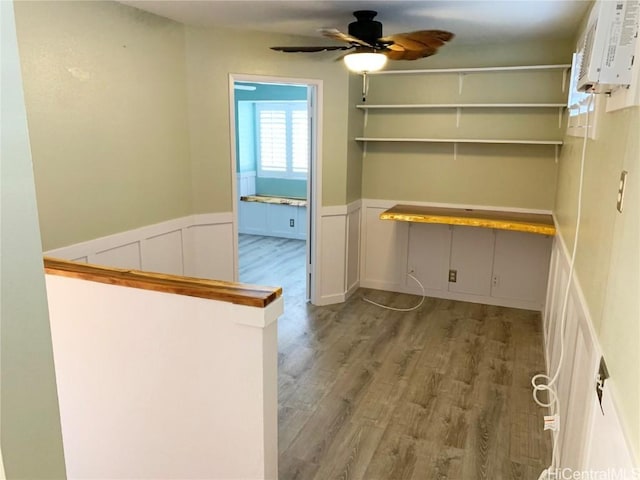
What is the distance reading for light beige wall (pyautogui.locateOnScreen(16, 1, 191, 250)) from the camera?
2.49 m

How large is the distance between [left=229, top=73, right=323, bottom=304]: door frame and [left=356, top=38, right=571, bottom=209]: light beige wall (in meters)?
0.67

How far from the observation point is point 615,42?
4.11 ft

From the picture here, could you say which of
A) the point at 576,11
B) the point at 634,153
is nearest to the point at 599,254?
the point at 634,153

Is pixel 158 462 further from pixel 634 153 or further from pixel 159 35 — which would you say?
pixel 159 35

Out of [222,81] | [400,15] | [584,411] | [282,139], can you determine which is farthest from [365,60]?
[282,139]

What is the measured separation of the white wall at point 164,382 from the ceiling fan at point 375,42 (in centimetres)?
177

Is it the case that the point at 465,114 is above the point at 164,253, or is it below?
above

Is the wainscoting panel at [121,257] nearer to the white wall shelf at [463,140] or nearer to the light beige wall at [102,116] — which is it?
the light beige wall at [102,116]

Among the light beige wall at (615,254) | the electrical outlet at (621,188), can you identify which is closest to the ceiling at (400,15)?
the light beige wall at (615,254)

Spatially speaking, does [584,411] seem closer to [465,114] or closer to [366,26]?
[366,26]

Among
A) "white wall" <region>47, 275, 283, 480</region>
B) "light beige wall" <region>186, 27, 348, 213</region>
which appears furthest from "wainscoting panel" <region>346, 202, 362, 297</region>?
"white wall" <region>47, 275, 283, 480</region>

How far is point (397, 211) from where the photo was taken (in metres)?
4.22

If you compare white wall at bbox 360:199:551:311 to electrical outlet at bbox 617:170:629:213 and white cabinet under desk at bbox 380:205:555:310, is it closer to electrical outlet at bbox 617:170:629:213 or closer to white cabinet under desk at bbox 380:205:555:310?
white cabinet under desk at bbox 380:205:555:310

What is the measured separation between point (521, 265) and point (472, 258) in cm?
42
